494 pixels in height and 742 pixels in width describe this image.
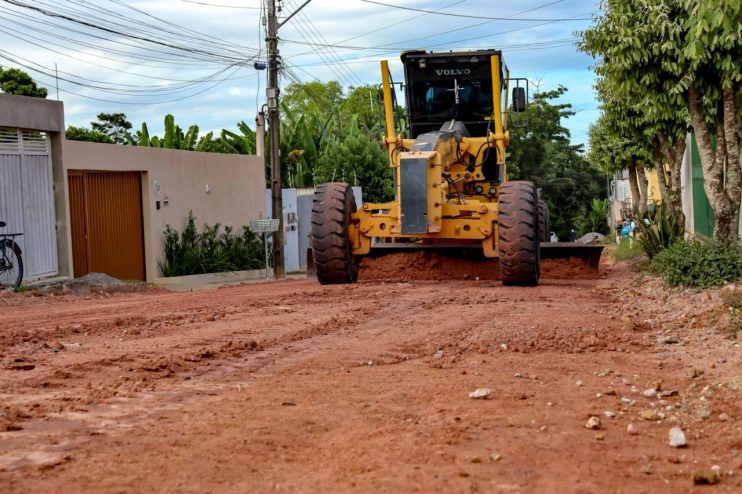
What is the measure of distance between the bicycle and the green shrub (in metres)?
9.98

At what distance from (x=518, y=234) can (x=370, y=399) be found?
796cm

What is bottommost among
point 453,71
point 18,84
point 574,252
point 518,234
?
point 574,252

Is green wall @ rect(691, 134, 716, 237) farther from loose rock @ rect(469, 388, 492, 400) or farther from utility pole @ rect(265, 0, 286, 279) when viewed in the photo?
loose rock @ rect(469, 388, 492, 400)

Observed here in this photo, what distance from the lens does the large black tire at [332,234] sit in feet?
51.3

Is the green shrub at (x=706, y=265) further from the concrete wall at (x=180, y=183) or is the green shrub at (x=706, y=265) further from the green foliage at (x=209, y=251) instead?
the green foliage at (x=209, y=251)

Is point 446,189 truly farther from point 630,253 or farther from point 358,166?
point 358,166

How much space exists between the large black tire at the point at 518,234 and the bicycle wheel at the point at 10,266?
7.77 metres

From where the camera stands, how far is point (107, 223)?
21.8 m

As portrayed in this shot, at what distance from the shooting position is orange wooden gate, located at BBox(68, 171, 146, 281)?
67.8ft

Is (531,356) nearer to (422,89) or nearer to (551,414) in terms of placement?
(551,414)

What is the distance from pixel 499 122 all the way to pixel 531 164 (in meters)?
45.7

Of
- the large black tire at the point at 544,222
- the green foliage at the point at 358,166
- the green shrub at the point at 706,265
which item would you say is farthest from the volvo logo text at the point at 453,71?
the green foliage at the point at 358,166

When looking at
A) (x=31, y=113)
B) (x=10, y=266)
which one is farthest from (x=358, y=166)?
(x=10, y=266)

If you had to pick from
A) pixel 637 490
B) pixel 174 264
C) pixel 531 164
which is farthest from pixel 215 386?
pixel 531 164
